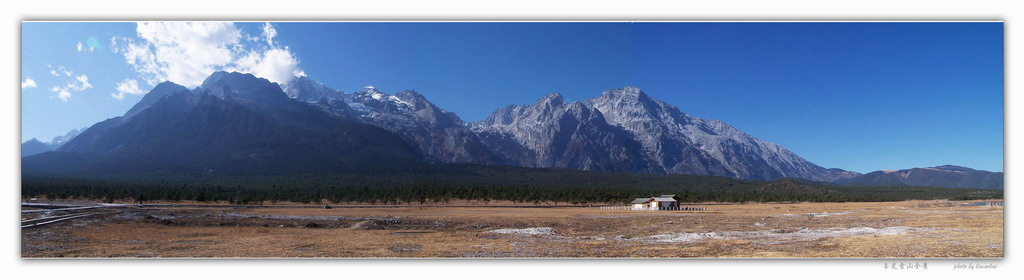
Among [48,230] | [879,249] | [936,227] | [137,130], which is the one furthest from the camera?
[137,130]

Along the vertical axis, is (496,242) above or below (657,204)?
→ above

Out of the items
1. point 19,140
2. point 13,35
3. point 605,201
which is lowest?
point 605,201

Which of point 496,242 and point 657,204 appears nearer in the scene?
point 496,242

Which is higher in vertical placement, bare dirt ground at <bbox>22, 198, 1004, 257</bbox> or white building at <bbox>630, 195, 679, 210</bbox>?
bare dirt ground at <bbox>22, 198, 1004, 257</bbox>

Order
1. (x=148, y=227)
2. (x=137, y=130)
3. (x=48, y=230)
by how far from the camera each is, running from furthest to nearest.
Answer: (x=137, y=130) < (x=148, y=227) < (x=48, y=230)

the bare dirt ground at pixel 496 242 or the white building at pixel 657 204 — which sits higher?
the bare dirt ground at pixel 496 242

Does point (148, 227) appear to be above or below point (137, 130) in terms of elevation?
below

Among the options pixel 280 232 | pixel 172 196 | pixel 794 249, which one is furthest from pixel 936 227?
pixel 172 196

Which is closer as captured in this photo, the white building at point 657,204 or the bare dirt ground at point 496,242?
the bare dirt ground at point 496,242

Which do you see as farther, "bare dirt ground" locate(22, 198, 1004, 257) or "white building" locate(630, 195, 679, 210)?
"white building" locate(630, 195, 679, 210)
